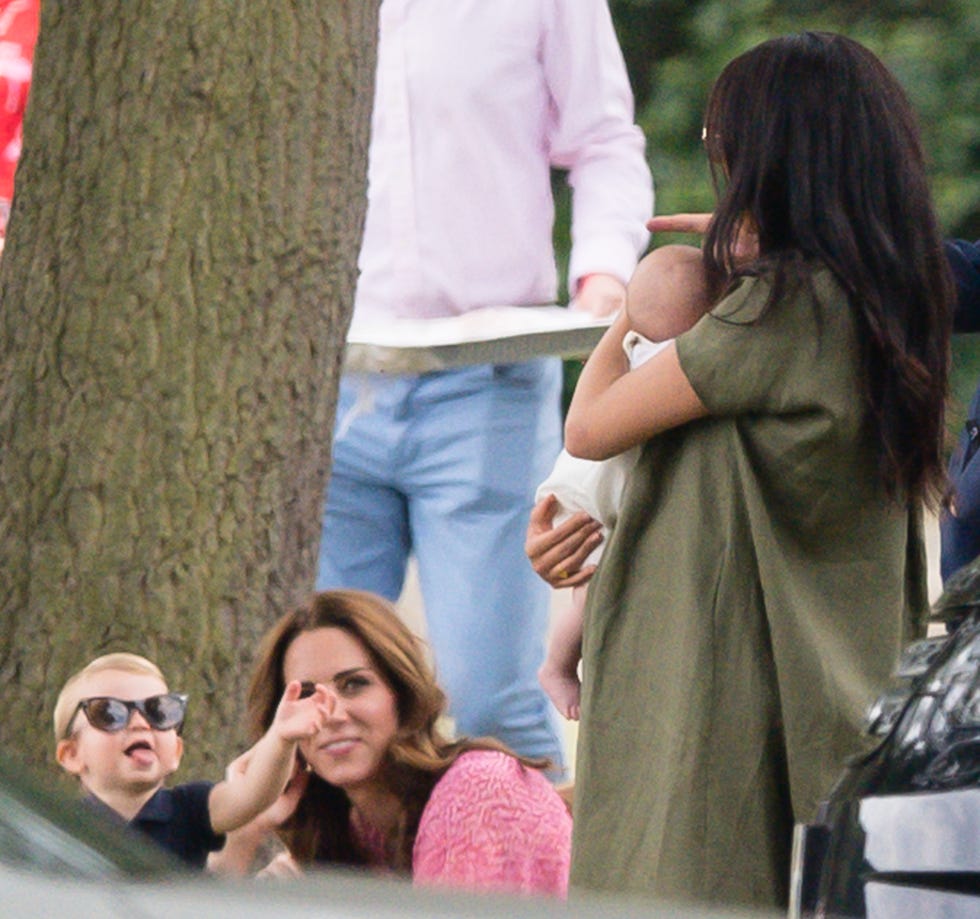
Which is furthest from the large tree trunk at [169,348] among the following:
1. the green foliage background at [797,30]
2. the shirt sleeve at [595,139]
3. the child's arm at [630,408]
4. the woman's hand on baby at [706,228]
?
the green foliage background at [797,30]

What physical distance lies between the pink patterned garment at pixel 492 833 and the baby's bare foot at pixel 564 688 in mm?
142

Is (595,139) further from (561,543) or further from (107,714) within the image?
(107,714)

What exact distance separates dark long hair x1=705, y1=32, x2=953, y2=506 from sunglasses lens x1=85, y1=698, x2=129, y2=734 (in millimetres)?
1295

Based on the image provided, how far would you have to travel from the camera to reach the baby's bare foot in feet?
16.0

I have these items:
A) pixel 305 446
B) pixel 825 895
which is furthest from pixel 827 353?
pixel 305 446

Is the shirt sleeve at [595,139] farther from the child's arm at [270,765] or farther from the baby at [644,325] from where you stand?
the child's arm at [270,765]

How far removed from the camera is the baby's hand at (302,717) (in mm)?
4773

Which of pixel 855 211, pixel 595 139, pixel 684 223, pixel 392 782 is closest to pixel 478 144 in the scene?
pixel 595 139

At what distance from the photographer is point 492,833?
479 cm

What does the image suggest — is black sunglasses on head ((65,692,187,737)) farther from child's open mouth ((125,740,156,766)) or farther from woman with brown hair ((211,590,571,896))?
woman with brown hair ((211,590,571,896))

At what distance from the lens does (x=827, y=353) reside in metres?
4.35

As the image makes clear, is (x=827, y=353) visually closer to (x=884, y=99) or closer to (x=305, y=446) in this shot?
(x=884, y=99)

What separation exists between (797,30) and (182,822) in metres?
7.53

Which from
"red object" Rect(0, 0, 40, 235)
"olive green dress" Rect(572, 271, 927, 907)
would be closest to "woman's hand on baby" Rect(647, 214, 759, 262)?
"olive green dress" Rect(572, 271, 927, 907)
